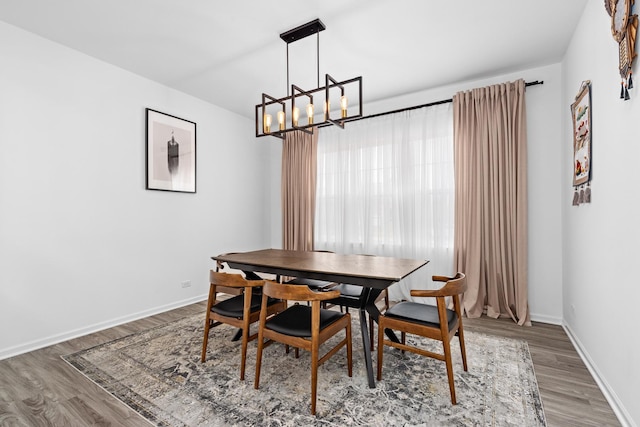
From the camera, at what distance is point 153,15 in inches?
95.1

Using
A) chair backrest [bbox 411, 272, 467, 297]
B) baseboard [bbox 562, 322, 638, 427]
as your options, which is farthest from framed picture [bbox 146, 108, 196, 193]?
baseboard [bbox 562, 322, 638, 427]

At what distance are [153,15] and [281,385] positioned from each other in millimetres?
3041

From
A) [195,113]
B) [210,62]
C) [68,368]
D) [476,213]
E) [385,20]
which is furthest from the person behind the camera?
[195,113]

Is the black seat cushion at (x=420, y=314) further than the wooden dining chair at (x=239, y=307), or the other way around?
the wooden dining chair at (x=239, y=307)

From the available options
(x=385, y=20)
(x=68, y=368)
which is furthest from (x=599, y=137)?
(x=68, y=368)

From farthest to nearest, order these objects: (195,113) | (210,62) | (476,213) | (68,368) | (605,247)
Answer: (195,113)
(476,213)
(210,62)
(68,368)
(605,247)

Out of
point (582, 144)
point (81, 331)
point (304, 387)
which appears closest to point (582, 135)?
point (582, 144)

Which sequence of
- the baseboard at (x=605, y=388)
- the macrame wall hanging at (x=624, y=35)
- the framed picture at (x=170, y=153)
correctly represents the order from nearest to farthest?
the macrame wall hanging at (x=624, y=35) → the baseboard at (x=605, y=388) → the framed picture at (x=170, y=153)

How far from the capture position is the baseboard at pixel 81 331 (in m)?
2.50

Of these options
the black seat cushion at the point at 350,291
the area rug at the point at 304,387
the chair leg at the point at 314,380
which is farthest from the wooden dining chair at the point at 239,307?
the black seat cushion at the point at 350,291

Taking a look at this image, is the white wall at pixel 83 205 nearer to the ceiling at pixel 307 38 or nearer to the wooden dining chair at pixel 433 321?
the ceiling at pixel 307 38

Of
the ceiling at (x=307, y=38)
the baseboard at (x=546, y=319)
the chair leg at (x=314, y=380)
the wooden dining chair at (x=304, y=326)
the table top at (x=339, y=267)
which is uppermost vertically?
the ceiling at (x=307, y=38)

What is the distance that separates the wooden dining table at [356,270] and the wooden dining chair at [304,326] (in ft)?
0.50

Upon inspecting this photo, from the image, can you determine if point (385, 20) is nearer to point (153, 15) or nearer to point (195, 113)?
point (153, 15)
